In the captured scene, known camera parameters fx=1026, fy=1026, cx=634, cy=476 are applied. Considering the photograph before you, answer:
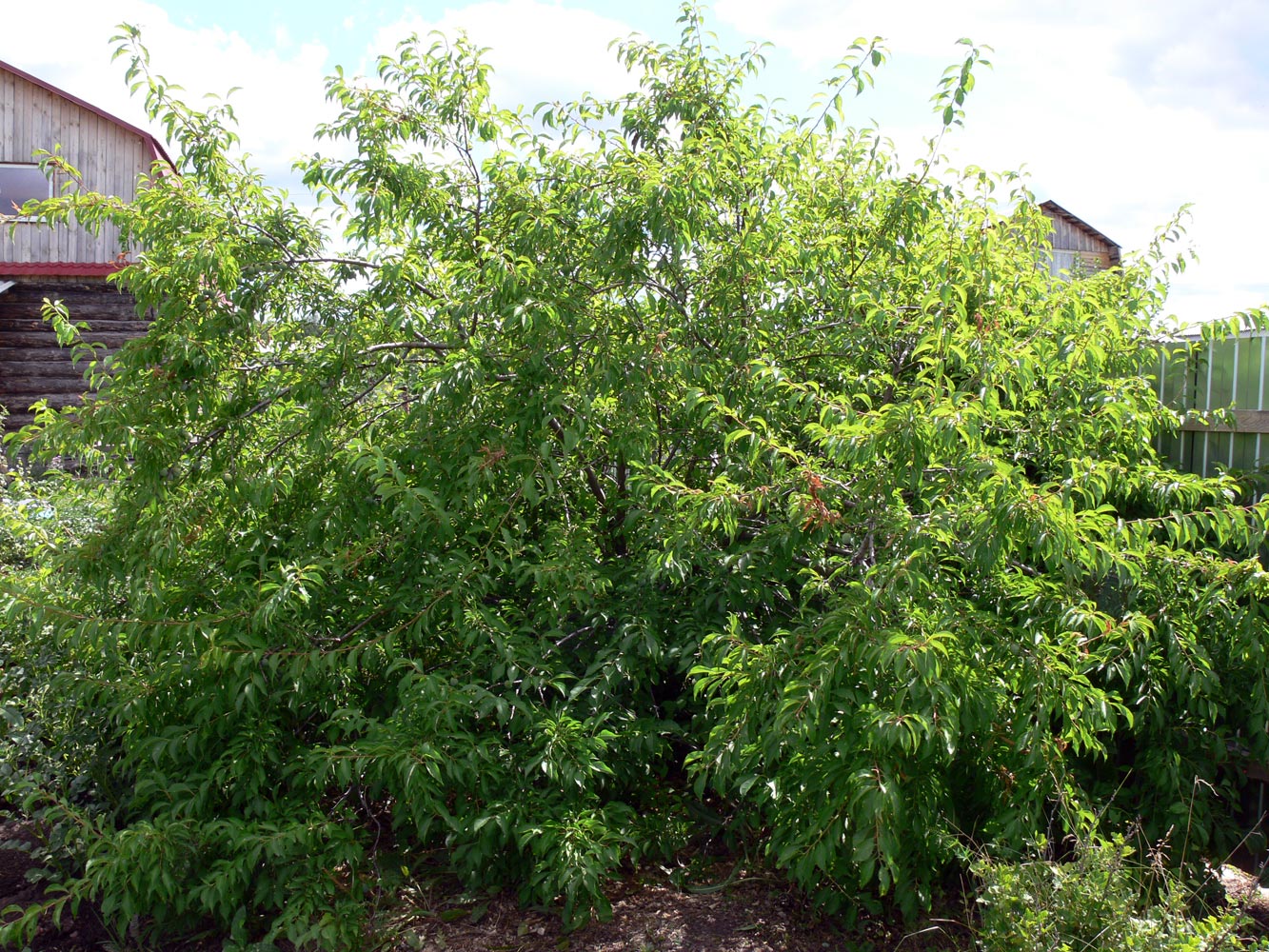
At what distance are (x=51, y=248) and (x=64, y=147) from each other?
1419 mm

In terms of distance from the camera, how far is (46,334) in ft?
41.5

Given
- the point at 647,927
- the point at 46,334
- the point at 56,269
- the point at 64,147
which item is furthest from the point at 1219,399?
the point at 64,147

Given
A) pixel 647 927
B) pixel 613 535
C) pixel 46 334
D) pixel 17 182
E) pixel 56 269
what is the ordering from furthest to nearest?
1. pixel 17 182
2. pixel 56 269
3. pixel 46 334
4. pixel 613 535
5. pixel 647 927

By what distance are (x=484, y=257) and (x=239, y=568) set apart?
5.00 ft

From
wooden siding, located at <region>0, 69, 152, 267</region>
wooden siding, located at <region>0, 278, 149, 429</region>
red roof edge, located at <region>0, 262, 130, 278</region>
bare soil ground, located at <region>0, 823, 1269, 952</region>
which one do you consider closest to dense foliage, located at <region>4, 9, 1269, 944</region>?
bare soil ground, located at <region>0, 823, 1269, 952</region>

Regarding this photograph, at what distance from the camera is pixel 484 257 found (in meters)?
4.07

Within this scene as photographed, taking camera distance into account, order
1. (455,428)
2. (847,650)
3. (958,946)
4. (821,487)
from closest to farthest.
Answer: (847,650) → (821,487) → (958,946) → (455,428)

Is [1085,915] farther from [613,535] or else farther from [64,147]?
[64,147]

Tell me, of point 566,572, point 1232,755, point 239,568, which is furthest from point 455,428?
point 1232,755

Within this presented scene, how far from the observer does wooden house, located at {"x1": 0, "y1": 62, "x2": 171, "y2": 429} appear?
1263cm

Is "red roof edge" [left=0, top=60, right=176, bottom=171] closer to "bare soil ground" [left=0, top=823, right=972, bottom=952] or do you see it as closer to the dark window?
the dark window

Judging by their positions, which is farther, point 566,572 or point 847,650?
point 566,572

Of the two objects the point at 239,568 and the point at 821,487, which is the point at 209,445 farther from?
the point at 821,487

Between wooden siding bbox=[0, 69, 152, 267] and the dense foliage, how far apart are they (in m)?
11.3
